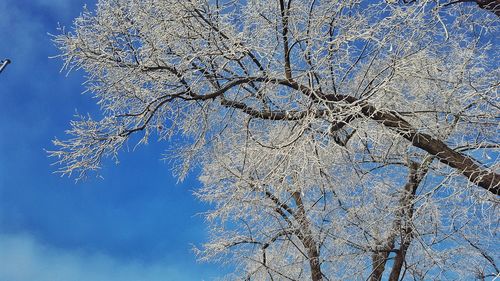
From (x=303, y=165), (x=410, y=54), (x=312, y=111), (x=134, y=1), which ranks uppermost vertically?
(x=134, y=1)

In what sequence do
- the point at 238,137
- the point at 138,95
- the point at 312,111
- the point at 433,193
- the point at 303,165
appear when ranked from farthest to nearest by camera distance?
1. the point at 238,137
2. the point at 138,95
3. the point at 433,193
4. the point at 312,111
5. the point at 303,165

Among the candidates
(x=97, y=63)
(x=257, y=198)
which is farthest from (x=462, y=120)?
(x=97, y=63)

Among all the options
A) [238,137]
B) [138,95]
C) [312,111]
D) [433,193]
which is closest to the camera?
[312,111]

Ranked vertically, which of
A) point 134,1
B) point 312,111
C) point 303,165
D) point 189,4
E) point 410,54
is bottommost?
point 303,165

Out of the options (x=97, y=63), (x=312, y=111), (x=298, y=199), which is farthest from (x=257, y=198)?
(x=97, y=63)

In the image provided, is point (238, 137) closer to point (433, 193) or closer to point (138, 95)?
point (138, 95)

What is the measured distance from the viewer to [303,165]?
5.91 metres

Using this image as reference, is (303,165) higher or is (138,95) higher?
(138,95)

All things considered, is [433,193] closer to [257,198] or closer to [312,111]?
[312,111]

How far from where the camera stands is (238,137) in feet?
32.2

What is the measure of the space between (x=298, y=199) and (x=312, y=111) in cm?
385

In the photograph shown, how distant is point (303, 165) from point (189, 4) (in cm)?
275

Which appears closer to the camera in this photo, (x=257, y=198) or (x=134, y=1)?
(x=134, y=1)

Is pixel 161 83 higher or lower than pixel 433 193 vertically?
higher
